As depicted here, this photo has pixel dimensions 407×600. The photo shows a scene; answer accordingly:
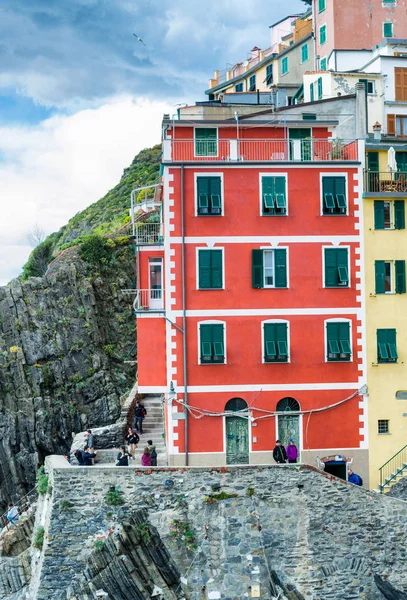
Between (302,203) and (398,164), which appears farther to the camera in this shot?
Result: (398,164)

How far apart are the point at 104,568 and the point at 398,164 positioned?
782 inches

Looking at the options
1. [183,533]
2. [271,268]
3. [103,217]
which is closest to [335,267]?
[271,268]

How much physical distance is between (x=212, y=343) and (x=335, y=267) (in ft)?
18.6

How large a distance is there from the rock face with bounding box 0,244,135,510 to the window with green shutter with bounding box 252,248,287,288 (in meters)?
28.4

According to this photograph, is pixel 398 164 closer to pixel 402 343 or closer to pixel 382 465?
pixel 402 343

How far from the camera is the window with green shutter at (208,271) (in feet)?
110

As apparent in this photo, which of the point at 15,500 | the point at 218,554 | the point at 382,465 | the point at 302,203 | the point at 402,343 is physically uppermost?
the point at 302,203

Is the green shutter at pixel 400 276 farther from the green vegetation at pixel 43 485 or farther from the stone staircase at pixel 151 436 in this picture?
the green vegetation at pixel 43 485

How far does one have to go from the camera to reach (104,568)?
2931 cm

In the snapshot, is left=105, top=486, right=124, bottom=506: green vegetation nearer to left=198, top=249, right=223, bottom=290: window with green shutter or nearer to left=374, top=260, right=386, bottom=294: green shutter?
left=198, top=249, right=223, bottom=290: window with green shutter

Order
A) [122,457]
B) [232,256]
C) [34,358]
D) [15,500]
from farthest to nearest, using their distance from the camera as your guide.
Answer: [34,358] < [15,500] < [232,256] < [122,457]

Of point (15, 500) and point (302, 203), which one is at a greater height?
point (302, 203)

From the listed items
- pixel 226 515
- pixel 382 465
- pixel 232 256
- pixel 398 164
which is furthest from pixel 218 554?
pixel 398 164

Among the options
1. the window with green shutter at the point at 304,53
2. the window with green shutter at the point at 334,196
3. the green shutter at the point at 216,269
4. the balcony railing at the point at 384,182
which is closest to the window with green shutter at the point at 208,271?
the green shutter at the point at 216,269
